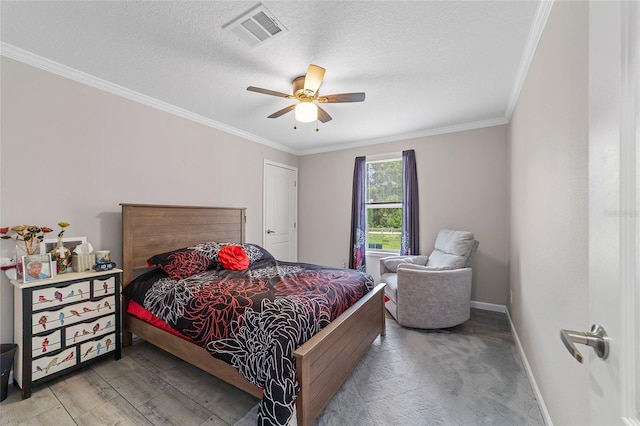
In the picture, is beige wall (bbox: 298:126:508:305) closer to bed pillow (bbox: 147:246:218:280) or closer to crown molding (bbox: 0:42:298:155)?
crown molding (bbox: 0:42:298:155)

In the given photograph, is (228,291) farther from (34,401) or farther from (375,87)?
(375,87)

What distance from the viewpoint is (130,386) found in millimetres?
1984

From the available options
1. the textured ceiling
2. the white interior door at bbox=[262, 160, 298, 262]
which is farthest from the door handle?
the white interior door at bbox=[262, 160, 298, 262]

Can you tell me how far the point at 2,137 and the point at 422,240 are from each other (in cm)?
453

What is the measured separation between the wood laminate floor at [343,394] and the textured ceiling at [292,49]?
8.21ft

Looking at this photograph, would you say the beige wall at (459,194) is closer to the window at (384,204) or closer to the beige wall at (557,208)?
the window at (384,204)

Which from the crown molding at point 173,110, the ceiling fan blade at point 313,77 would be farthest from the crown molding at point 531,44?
the ceiling fan blade at point 313,77

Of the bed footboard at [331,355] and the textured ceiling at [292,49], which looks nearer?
the bed footboard at [331,355]

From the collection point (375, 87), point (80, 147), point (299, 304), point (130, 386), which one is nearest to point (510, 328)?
point (299, 304)

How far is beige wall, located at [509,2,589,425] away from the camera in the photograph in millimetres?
1146

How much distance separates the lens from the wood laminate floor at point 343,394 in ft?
5.53

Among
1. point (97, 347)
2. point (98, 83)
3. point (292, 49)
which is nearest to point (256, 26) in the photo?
point (292, 49)

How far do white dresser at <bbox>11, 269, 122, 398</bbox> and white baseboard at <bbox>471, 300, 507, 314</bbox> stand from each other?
13.4ft

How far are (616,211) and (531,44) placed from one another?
2.05m
